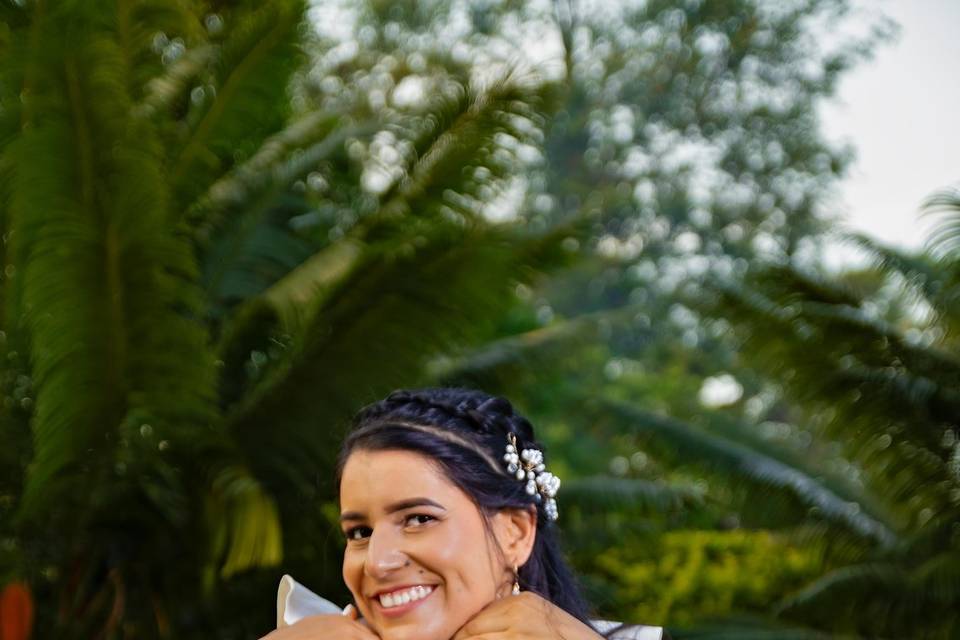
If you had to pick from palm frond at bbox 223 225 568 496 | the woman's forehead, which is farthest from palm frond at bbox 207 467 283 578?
the woman's forehead

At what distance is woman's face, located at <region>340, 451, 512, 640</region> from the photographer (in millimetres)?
2039

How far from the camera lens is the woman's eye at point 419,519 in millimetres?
2072

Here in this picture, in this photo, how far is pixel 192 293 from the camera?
18.7 ft

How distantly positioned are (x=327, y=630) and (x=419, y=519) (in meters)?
0.22

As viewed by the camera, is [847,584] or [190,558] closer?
[190,558]

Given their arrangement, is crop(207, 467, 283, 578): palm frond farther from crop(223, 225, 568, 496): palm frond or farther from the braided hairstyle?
the braided hairstyle

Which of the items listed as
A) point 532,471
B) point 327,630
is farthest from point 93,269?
point 327,630

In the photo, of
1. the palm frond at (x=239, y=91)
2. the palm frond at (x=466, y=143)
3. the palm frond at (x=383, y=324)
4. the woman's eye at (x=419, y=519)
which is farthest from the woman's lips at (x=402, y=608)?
the palm frond at (x=239, y=91)

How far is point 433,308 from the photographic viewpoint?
6125 mm

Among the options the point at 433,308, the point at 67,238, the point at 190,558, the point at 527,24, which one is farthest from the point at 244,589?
the point at 527,24

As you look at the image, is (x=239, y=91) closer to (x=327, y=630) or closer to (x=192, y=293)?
(x=192, y=293)

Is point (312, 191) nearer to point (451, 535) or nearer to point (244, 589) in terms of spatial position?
point (244, 589)

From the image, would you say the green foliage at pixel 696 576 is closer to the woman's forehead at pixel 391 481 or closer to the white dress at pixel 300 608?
the white dress at pixel 300 608

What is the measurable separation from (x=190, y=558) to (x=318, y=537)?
0.67 metres
